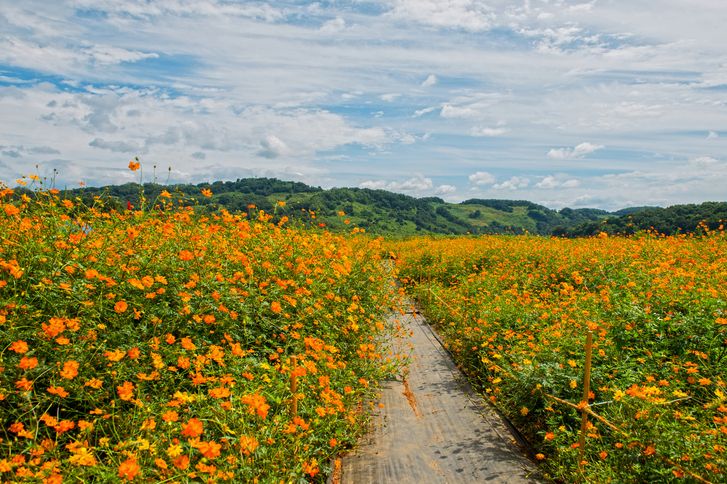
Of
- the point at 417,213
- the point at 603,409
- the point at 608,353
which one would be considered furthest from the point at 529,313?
the point at 417,213

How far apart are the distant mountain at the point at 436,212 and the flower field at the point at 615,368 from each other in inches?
138

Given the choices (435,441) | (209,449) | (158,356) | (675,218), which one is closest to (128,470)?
(209,449)

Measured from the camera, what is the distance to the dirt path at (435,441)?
334 centimetres

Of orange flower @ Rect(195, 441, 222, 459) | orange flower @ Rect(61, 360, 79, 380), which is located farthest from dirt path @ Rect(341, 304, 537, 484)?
orange flower @ Rect(61, 360, 79, 380)

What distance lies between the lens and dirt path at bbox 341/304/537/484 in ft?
11.0

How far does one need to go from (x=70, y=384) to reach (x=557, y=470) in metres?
3.53

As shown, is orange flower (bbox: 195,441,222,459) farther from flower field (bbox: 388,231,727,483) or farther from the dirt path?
flower field (bbox: 388,231,727,483)

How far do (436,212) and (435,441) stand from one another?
139365 millimetres

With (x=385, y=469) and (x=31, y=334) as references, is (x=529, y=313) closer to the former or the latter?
(x=385, y=469)

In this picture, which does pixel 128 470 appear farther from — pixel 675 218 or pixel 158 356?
pixel 675 218

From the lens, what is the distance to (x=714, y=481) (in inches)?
103

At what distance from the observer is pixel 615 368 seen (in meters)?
4.16

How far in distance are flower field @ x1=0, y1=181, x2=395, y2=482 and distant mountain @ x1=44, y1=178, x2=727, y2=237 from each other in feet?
4.29

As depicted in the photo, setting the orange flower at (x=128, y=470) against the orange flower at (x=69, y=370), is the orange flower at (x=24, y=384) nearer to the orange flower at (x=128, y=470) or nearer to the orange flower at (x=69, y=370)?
the orange flower at (x=69, y=370)
